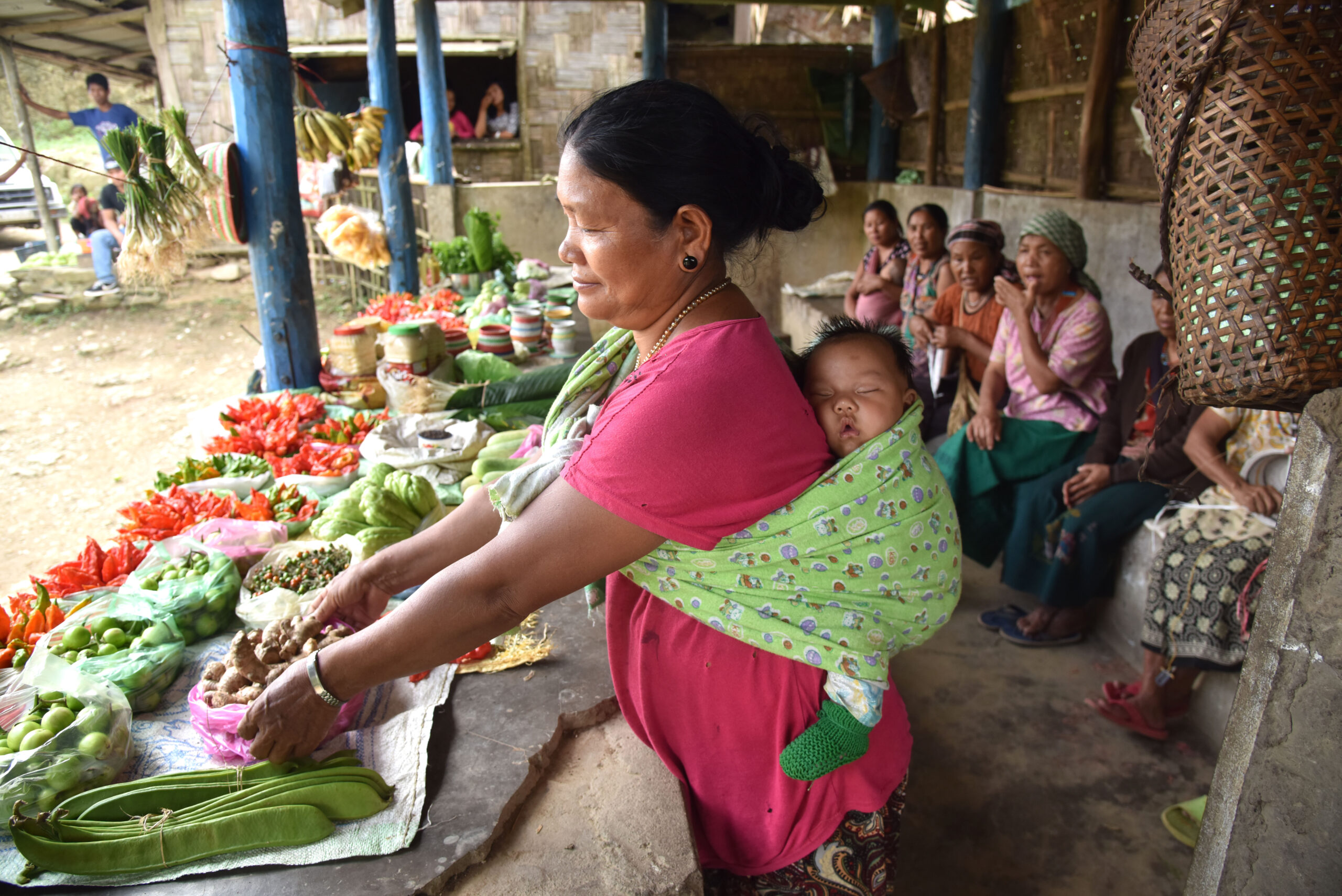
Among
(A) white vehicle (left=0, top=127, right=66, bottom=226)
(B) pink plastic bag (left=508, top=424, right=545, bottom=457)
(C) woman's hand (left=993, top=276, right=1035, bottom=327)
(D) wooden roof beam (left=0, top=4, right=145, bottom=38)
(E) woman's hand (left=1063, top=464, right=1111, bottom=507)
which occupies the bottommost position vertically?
(E) woman's hand (left=1063, top=464, right=1111, bottom=507)


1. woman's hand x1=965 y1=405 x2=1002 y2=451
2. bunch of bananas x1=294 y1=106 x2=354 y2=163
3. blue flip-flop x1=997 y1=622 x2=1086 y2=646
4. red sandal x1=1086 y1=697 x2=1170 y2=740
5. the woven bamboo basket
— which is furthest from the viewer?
bunch of bananas x1=294 y1=106 x2=354 y2=163

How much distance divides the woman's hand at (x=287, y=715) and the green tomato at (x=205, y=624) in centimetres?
88

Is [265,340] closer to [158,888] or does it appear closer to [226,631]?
[226,631]

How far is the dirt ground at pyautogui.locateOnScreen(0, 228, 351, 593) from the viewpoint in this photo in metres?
5.51

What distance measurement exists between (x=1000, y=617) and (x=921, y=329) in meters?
1.67

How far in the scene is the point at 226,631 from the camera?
2330 mm

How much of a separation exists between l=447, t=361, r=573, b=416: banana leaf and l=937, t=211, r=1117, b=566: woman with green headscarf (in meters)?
2.12

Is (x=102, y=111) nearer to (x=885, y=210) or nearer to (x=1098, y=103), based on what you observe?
(x=885, y=210)

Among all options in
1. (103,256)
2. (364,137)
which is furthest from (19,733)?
(103,256)

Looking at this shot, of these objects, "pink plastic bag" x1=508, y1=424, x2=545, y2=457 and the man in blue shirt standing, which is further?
the man in blue shirt standing

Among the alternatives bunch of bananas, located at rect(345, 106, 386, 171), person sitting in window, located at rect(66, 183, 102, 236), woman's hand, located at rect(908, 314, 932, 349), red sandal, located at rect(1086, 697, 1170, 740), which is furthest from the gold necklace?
person sitting in window, located at rect(66, 183, 102, 236)

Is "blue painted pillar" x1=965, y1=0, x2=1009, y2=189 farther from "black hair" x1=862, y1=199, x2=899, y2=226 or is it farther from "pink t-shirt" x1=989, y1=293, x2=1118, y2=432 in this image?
"pink t-shirt" x1=989, y1=293, x2=1118, y2=432

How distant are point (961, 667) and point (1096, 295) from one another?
6.10ft

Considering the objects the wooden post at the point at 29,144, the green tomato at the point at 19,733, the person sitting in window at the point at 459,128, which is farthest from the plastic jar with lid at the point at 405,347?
the person sitting in window at the point at 459,128
